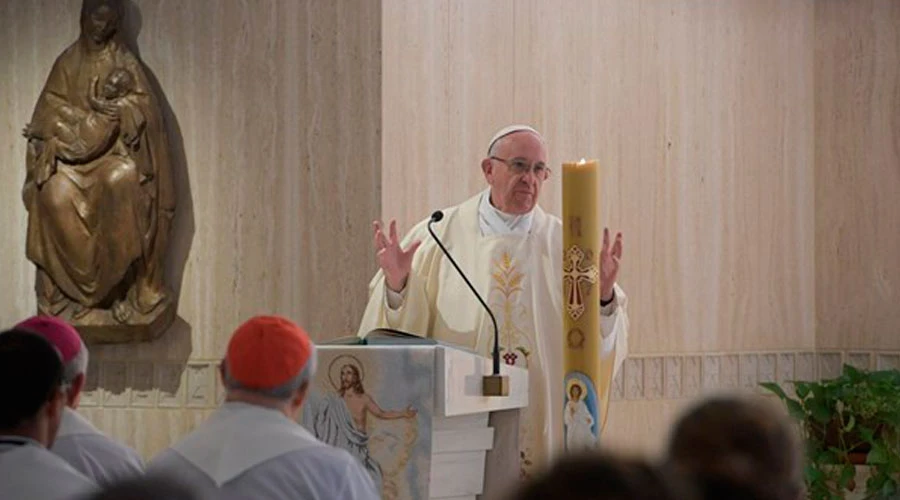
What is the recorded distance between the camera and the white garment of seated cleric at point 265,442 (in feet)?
13.9

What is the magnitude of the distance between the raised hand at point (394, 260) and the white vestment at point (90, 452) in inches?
98.3

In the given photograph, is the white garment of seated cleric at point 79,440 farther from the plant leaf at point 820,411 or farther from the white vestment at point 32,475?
the plant leaf at point 820,411

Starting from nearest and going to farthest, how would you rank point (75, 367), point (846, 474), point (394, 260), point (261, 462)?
point (261, 462) → point (75, 367) → point (394, 260) → point (846, 474)

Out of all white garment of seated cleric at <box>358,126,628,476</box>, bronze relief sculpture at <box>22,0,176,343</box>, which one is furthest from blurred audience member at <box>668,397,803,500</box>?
bronze relief sculpture at <box>22,0,176,343</box>

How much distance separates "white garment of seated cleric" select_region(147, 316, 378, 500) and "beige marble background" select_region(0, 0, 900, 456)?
15.8 feet

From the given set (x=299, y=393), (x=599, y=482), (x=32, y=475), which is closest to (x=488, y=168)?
(x=299, y=393)

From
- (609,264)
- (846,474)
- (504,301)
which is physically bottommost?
(846,474)

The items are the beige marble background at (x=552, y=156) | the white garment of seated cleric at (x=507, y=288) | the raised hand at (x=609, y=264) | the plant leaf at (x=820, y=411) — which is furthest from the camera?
the plant leaf at (x=820, y=411)

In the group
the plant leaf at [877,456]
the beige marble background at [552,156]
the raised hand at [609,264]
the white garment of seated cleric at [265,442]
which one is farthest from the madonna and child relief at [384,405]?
the plant leaf at [877,456]

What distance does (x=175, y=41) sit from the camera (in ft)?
32.6

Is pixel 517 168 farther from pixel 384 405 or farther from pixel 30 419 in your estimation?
A: pixel 30 419

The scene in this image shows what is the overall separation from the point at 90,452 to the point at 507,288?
3.37 metres

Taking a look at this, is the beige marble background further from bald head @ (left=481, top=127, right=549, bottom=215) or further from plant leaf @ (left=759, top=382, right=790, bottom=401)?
bald head @ (left=481, top=127, right=549, bottom=215)

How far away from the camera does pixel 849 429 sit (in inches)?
401
